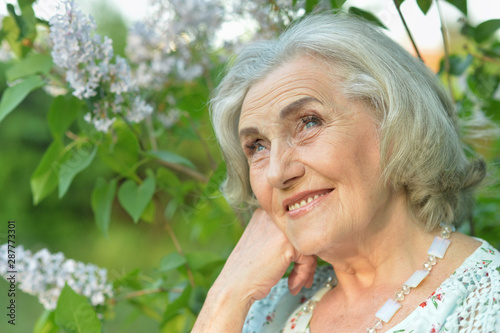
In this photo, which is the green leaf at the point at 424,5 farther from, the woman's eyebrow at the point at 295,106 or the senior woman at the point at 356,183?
the woman's eyebrow at the point at 295,106

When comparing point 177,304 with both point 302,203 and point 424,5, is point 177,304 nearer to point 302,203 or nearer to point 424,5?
point 302,203

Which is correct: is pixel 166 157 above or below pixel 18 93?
below

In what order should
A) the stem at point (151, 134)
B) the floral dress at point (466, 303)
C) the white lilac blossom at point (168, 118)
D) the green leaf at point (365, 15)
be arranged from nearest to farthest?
1. the floral dress at point (466, 303)
2. the green leaf at point (365, 15)
3. the stem at point (151, 134)
4. the white lilac blossom at point (168, 118)

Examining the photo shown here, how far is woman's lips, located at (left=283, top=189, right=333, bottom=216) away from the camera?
148cm

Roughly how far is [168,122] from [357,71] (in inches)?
42.9

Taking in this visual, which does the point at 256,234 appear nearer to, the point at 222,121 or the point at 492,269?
the point at 222,121

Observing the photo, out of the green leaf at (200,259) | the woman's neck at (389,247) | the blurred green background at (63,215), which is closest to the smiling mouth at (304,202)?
the woman's neck at (389,247)

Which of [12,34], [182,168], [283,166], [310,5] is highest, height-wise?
[12,34]

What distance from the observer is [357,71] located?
151cm

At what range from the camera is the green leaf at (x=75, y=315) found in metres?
1.62

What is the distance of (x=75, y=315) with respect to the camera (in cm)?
165

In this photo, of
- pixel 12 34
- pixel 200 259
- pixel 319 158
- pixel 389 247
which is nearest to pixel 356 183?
pixel 319 158

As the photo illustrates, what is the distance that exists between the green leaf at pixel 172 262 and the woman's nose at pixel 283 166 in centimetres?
62

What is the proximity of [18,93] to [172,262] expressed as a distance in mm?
801
